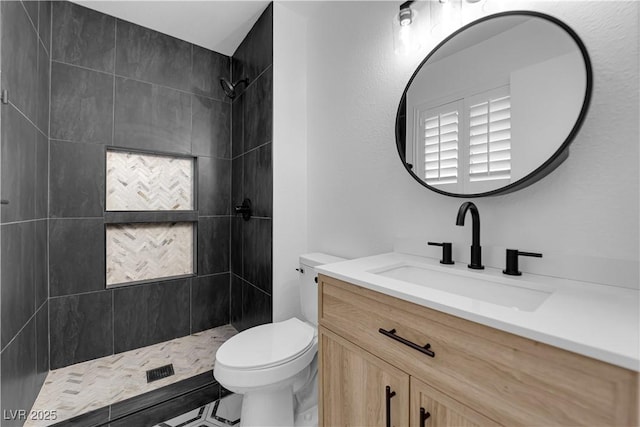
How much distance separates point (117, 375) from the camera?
185cm

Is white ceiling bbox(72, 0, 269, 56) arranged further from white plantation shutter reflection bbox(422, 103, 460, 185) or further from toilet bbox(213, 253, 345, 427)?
toilet bbox(213, 253, 345, 427)

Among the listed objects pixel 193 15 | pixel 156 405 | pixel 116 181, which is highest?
pixel 193 15

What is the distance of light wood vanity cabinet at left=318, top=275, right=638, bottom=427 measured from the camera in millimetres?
485

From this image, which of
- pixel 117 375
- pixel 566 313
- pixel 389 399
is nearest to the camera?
pixel 566 313

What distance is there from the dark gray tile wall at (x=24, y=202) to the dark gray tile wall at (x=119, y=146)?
9cm

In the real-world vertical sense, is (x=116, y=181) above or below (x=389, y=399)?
above

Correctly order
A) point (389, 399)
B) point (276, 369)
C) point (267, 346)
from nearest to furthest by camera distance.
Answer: point (389, 399) → point (276, 369) → point (267, 346)

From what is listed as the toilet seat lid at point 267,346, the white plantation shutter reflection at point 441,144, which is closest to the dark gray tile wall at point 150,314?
the toilet seat lid at point 267,346

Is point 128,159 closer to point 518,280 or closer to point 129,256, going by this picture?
point 129,256

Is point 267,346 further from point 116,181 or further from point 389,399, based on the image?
point 116,181

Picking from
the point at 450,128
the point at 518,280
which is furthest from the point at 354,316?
the point at 450,128

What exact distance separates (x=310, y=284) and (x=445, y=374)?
41.0 inches

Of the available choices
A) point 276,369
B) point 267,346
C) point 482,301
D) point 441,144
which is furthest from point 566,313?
point 267,346

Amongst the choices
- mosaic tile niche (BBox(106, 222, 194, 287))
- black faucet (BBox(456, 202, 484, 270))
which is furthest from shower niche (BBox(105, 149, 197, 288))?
black faucet (BBox(456, 202, 484, 270))
